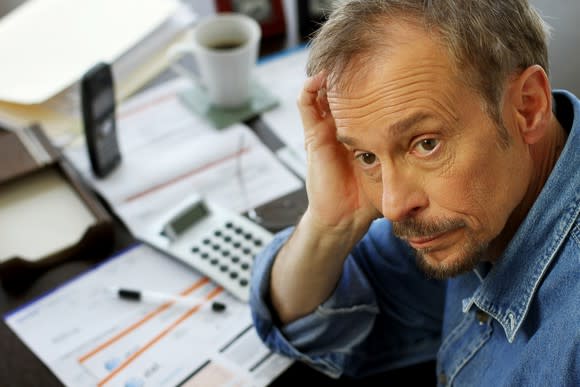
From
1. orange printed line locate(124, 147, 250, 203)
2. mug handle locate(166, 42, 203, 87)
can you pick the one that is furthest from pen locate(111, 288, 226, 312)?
mug handle locate(166, 42, 203, 87)

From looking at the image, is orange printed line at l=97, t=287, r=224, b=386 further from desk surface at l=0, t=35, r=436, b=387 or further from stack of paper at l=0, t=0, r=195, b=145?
stack of paper at l=0, t=0, r=195, b=145

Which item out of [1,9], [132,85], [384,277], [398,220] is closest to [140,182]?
[132,85]

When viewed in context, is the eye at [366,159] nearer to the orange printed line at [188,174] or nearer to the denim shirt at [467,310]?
the denim shirt at [467,310]

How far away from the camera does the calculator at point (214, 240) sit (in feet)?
3.72

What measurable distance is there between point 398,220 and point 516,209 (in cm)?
18

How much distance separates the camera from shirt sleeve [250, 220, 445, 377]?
1.05 m

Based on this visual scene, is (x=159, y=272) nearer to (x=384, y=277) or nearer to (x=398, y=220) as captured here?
(x=384, y=277)

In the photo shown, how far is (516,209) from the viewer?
92 cm

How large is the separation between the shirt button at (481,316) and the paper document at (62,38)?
89 centimetres

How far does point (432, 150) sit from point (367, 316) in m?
0.38

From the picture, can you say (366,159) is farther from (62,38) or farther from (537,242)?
(62,38)

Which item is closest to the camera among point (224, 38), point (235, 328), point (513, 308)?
point (513, 308)

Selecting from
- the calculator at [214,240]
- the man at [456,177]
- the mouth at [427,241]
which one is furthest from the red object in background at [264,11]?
the mouth at [427,241]

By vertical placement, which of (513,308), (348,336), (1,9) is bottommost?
(348,336)
